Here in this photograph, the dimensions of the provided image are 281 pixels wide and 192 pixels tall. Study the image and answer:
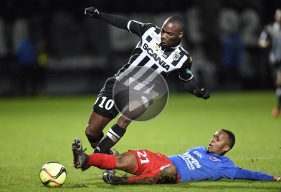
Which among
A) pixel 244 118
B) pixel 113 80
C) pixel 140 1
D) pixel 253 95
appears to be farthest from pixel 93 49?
pixel 113 80

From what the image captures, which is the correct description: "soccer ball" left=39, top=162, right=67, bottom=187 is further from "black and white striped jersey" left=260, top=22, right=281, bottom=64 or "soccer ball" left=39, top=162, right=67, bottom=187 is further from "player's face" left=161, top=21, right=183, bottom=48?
"black and white striped jersey" left=260, top=22, right=281, bottom=64

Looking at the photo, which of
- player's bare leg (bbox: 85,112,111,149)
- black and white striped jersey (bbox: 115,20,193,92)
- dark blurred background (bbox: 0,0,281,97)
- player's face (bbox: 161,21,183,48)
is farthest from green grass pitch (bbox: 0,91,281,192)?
player's face (bbox: 161,21,183,48)

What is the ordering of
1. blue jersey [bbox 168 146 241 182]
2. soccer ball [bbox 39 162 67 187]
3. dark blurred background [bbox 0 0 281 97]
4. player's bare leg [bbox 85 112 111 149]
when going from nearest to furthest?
1. soccer ball [bbox 39 162 67 187]
2. blue jersey [bbox 168 146 241 182]
3. player's bare leg [bbox 85 112 111 149]
4. dark blurred background [bbox 0 0 281 97]

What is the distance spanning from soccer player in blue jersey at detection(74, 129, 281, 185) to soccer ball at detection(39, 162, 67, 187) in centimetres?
48

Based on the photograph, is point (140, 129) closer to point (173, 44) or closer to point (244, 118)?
point (244, 118)

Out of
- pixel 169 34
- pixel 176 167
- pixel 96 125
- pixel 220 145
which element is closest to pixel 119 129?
pixel 96 125

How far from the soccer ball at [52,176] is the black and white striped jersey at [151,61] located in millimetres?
1734

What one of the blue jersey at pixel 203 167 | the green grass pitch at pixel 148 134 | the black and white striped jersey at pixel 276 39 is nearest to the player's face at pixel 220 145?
the blue jersey at pixel 203 167

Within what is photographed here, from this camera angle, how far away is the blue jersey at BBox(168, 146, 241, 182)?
24.2ft

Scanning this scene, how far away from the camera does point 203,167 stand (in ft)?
24.4

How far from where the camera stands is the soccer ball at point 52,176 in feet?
23.2

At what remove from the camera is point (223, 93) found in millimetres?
Result: 22500

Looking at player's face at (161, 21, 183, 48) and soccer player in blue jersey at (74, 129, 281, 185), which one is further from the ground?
player's face at (161, 21, 183, 48)

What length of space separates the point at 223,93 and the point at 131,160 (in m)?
15.6
